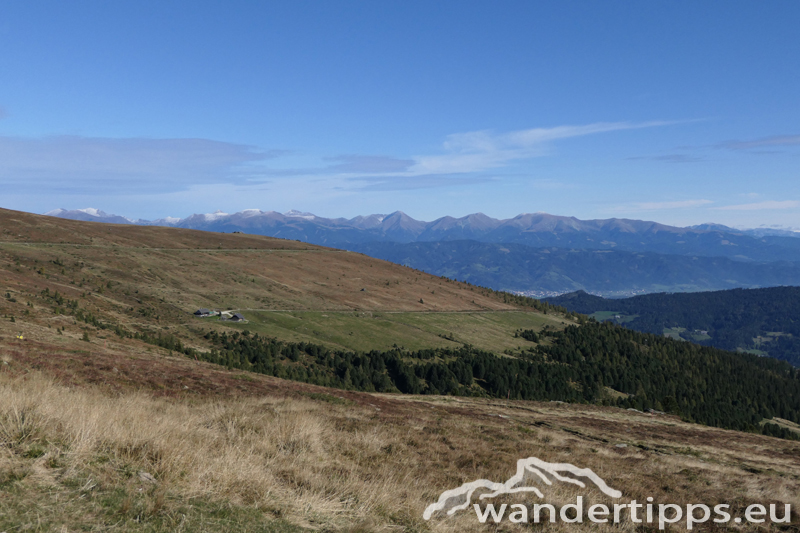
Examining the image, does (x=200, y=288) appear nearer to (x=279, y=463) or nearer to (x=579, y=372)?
(x=579, y=372)

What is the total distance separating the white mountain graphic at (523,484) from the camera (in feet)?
32.4

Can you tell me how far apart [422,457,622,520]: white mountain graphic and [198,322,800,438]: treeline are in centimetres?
4714

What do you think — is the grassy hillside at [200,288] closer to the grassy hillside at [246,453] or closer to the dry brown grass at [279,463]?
the grassy hillside at [246,453]

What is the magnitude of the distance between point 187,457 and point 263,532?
2.62 m

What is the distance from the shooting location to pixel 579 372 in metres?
122

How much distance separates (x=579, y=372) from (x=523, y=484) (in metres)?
122

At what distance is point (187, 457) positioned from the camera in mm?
8586

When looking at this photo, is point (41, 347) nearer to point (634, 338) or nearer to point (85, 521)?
point (85, 521)

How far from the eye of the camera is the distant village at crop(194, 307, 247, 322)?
275ft

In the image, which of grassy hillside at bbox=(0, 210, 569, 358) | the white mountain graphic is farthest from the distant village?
the white mountain graphic

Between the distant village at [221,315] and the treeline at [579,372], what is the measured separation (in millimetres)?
10081

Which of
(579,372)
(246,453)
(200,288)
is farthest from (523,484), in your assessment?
(579,372)

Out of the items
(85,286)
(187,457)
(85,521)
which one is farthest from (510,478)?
(85,286)

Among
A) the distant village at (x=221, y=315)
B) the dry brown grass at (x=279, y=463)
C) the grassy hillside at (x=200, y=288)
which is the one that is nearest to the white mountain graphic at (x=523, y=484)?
the dry brown grass at (x=279, y=463)
